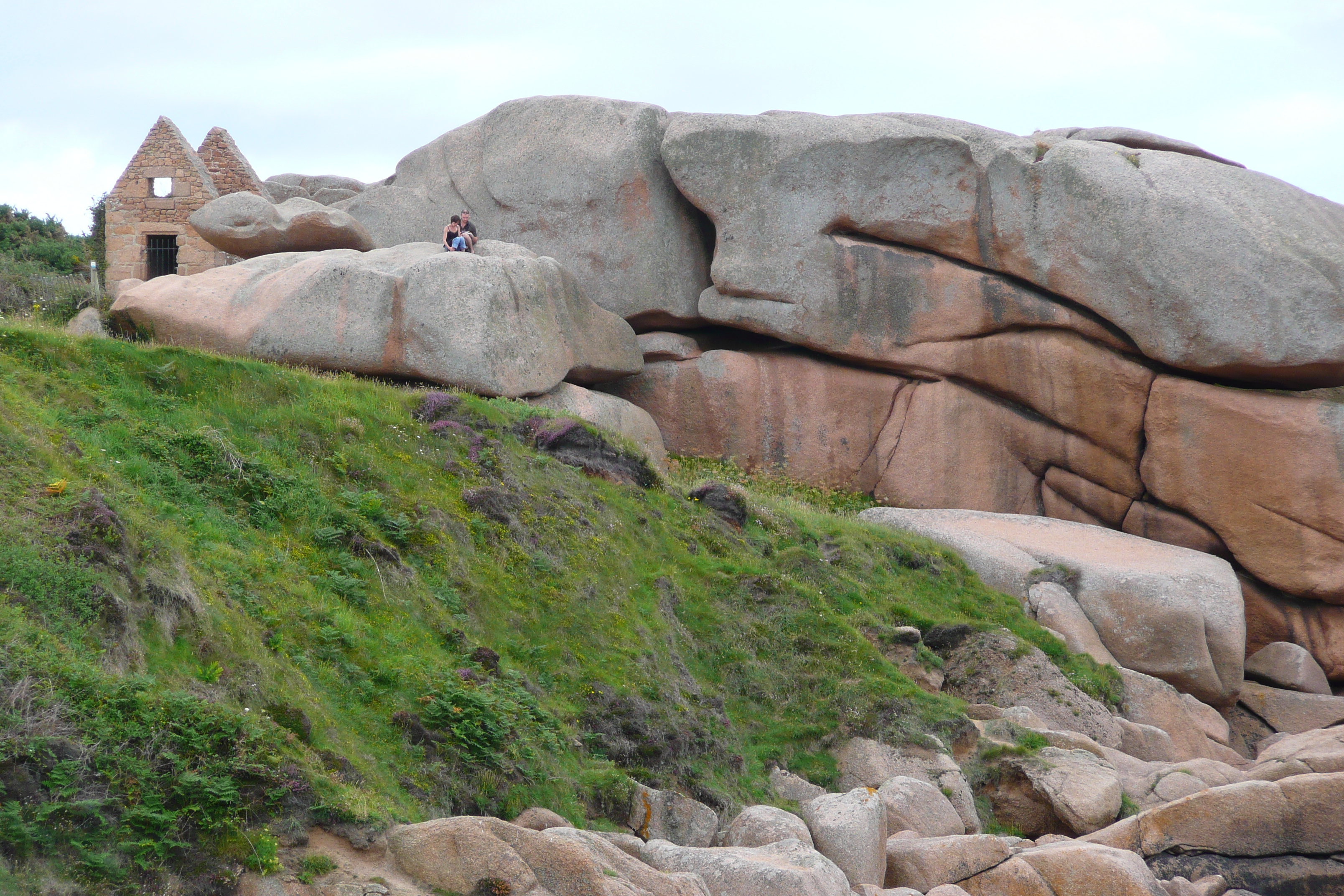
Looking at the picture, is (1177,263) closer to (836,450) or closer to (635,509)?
(836,450)

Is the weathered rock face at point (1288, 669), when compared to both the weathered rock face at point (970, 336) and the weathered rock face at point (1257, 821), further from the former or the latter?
the weathered rock face at point (1257, 821)

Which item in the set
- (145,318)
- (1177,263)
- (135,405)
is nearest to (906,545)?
(1177,263)

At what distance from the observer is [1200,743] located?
810 inches

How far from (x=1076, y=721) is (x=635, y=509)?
8.17m

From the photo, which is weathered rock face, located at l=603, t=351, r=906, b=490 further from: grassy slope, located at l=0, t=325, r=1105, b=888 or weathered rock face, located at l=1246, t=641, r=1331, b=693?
weathered rock face, located at l=1246, t=641, r=1331, b=693

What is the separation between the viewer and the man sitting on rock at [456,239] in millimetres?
26281

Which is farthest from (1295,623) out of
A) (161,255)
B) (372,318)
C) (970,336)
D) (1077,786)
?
(161,255)

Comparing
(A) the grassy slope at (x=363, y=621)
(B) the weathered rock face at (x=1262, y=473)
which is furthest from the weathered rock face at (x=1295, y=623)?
(A) the grassy slope at (x=363, y=621)

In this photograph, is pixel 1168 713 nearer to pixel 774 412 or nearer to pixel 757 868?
pixel 774 412

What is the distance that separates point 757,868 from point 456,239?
19.7 meters

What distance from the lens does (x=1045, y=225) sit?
27578mm

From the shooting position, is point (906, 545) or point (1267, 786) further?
point (906, 545)

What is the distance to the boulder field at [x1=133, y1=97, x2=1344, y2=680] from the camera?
25.8 m

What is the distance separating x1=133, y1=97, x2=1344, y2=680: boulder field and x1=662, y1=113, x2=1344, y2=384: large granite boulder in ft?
0.21
